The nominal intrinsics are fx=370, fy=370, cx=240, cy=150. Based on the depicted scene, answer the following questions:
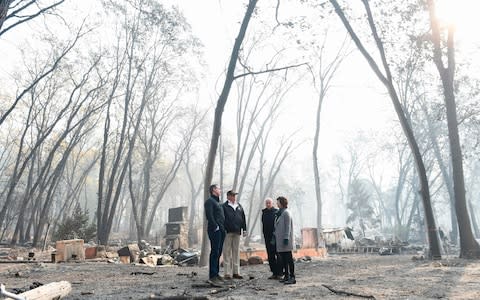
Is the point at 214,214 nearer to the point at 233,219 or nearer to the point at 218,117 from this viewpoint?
the point at 233,219

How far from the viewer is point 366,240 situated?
86.6ft

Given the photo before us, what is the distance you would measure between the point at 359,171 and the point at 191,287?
4450cm

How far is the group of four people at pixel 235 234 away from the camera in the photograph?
7.34m

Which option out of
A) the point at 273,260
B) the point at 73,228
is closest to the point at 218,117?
the point at 273,260

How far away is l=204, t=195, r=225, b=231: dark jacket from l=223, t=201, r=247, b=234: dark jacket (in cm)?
22

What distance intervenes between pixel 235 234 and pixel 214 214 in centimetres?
85

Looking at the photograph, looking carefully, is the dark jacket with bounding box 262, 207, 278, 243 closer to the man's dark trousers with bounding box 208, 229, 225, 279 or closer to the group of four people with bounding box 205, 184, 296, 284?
the group of four people with bounding box 205, 184, 296, 284

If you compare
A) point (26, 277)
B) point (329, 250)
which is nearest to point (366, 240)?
point (329, 250)

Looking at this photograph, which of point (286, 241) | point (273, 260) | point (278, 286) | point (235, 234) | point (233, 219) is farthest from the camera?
point (273, 260)

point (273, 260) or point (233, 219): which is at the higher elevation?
point (233, 219)

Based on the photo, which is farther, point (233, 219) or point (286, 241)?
point (233, 219)

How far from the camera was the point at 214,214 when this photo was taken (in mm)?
7418

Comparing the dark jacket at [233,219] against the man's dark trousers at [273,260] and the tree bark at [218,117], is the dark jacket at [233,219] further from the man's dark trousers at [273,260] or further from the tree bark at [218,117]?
the tree bark at [218,117]

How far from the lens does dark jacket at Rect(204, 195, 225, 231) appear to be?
288 inches
